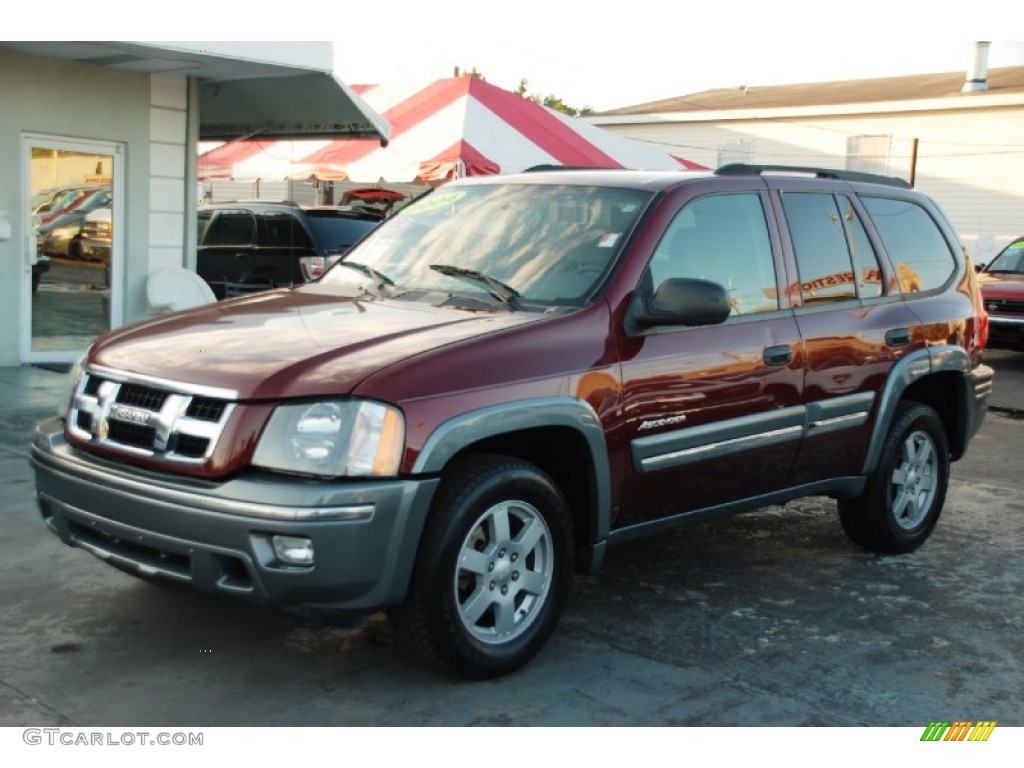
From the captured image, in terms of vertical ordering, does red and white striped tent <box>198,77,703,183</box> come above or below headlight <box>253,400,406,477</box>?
above

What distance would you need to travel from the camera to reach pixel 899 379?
5984 millimetres

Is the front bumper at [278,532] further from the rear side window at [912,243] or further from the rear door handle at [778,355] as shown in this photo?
the rear side window at [912,243]

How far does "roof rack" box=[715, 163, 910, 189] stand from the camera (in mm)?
5608

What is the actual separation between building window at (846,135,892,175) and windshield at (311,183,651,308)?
2417 centimetres

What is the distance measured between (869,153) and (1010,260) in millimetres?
11654

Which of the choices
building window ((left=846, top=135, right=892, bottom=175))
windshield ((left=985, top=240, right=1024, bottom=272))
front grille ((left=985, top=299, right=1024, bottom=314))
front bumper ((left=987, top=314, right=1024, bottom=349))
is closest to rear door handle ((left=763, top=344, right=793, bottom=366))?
front bumper ((left=987, top=314, right=1024, bottom=349))

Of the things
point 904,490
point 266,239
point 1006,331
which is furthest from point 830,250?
point 1006,331

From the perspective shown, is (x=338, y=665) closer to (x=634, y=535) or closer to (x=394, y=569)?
(x=394, y=569)

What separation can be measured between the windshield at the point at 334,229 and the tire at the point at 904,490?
8.73 metres

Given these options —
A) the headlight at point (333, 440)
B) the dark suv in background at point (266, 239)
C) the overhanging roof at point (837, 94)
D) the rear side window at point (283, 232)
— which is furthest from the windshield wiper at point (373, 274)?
the overhanging roof at point (837, 94)

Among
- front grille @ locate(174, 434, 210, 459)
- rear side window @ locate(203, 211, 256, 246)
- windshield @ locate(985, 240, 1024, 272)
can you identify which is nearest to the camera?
front grille @ locate(174, 434, 210, 459)

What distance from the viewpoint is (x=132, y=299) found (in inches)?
482

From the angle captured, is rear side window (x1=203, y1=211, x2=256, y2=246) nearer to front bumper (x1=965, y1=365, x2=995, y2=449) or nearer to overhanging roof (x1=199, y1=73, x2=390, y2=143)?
overhanging roof (x1=199, y1=73, x2=390, y2=143)

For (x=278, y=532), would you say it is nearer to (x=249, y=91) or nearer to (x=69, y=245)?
(x=69, y=245)
